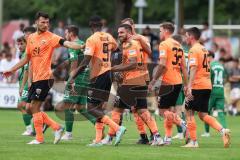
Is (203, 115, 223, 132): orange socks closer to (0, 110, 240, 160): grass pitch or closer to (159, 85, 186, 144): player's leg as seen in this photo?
(0, 110, 240, 160): grass pitch

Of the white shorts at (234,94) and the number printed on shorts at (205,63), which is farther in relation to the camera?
the white shorts at (234,94)

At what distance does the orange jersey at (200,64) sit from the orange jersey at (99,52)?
172cm

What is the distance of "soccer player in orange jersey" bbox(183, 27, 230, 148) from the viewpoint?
1925 cm

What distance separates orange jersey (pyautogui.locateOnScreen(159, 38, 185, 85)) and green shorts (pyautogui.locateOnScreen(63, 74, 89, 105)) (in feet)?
6.88

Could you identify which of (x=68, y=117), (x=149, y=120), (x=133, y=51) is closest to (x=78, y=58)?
(x=68, y=117)

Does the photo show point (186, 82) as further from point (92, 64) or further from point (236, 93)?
point (236, 93)

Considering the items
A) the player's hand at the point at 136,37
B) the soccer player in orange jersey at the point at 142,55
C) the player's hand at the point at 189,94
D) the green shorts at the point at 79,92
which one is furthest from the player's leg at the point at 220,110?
the player's hand at the point at 136,37

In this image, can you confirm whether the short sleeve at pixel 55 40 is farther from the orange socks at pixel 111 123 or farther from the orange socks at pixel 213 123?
the orange socks at pixel 213 123

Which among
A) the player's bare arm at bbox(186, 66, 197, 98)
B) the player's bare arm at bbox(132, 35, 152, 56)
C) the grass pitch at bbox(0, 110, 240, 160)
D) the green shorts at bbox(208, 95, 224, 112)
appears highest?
the player's bare arm at bbox(132, 35, 152, 56)

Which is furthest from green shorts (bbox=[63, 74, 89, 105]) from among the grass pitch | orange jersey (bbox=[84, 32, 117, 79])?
orange jersey (bbox=[84, 32, 117, 79])

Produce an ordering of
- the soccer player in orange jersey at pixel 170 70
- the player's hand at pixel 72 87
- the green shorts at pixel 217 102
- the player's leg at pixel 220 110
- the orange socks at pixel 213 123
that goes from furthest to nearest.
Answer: the green shorts at pixel 217 102, the player's leg at pixel 220 110, the player's hand at pixel 72 87, the soccer player in orange jersey at pixel 170 70, the orange socks at pixel 213 123

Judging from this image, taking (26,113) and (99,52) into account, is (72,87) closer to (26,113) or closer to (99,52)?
(26,113)

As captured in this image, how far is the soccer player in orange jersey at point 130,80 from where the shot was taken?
19.3m

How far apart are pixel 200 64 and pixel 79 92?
3.32m
